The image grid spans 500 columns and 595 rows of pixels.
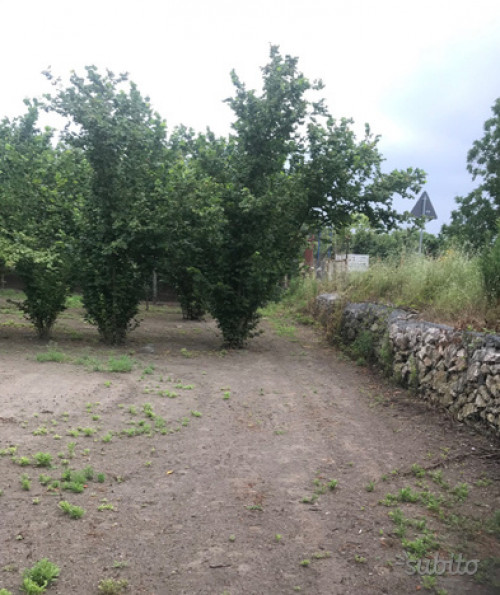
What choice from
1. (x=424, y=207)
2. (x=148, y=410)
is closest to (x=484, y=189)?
(x=424, y=207)

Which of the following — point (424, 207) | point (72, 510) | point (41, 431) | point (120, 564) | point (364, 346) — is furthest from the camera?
point (424, 207)

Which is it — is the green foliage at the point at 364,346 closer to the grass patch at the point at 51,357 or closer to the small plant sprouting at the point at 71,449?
the grass patch at the point at 51,357

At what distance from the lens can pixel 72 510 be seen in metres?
3.37

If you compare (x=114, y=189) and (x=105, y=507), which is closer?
(x=105, y=507)

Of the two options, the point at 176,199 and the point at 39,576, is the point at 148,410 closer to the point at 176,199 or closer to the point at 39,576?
the point at 39,576

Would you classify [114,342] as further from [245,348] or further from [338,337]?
[338,337]

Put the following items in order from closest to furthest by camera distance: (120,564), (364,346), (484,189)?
(120,564), (364,346), (484,189)

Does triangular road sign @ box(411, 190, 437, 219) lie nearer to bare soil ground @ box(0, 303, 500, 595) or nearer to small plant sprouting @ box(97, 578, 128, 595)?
bare soil ground @ box(0, 303, 500, 595)

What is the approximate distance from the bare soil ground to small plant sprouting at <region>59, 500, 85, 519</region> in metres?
0.06

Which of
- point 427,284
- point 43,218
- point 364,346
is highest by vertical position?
point 43,218

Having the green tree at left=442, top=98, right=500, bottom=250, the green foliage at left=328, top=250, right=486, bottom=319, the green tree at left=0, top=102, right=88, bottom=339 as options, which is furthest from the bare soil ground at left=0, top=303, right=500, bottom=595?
the green tree at left=442, top=98, right=500, bottom=250

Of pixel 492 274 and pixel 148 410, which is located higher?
pixel 492 274

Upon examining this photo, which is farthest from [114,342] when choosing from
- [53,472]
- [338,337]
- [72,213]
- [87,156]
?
[53,472]

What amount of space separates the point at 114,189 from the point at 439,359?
6118 mm
